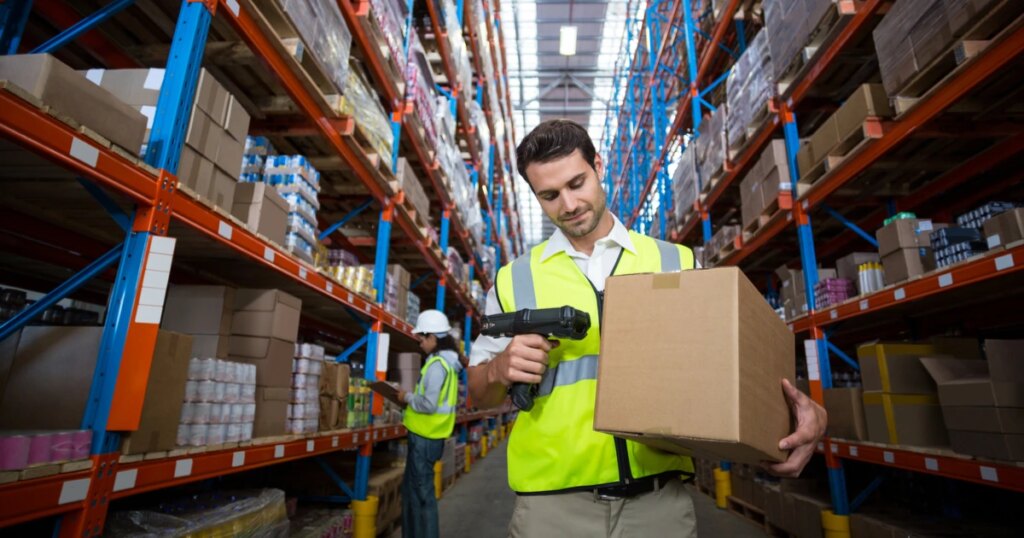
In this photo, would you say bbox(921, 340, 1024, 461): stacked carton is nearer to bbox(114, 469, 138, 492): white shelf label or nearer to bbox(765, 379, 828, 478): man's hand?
bbox(765, 379, 828, 478): man's hand

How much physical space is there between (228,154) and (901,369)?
4.31m

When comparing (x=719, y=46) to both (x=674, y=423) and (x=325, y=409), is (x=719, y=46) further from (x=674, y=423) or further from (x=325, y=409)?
(x=674, y=423)

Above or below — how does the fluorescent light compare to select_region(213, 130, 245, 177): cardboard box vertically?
above

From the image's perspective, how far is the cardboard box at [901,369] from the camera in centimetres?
329

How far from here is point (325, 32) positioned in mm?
3357

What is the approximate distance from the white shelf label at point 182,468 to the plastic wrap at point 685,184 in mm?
7016

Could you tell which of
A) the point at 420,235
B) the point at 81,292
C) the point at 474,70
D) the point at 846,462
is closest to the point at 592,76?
the point at 474,70

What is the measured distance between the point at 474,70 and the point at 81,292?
7423mm

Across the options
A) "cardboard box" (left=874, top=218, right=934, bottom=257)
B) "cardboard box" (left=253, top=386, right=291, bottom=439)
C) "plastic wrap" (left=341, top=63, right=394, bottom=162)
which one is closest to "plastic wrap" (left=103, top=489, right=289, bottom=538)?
"cardboard box" (left=253, top=386, right=291, bottom=439)

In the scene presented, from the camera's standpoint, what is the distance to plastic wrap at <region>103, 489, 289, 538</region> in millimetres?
2069

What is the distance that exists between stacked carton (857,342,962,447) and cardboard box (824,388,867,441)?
16 centimetres

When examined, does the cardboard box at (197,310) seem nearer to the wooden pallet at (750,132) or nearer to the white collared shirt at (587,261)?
the white collared shirt at (587,261)

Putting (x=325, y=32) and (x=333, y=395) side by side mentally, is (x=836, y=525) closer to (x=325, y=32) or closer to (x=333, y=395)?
(x=333, y=395)

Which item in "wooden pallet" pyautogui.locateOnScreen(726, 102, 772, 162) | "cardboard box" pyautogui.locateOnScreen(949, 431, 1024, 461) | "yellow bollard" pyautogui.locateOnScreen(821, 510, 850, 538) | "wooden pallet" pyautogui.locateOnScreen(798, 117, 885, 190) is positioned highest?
"wooden pallet" pyautogui.locateOnScreen(726, 102, 772, 162)
